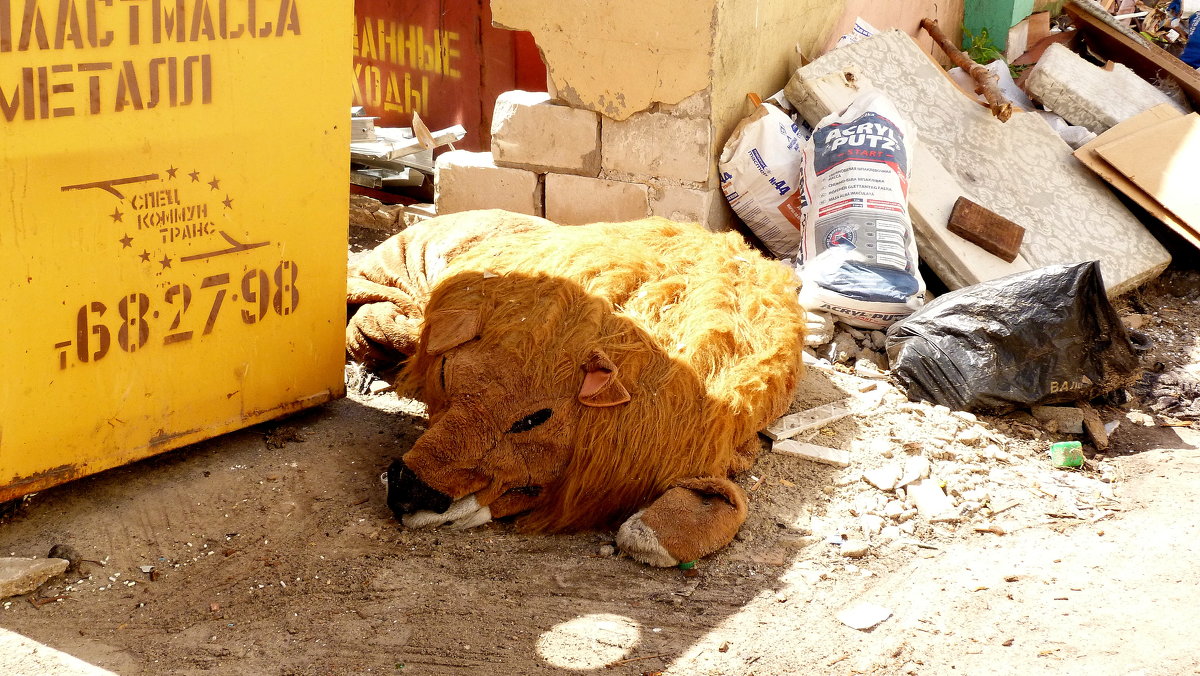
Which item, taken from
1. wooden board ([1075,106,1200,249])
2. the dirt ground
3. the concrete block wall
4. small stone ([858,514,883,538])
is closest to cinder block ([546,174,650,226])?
the concrete block wall

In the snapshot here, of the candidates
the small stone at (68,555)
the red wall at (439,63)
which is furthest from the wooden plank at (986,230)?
the small stone at (68,555)

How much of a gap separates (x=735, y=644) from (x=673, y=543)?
1.21ft

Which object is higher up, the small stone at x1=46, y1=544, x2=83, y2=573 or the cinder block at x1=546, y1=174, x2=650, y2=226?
the cinder block at x1=546, y1=174, x2=650, y2=226

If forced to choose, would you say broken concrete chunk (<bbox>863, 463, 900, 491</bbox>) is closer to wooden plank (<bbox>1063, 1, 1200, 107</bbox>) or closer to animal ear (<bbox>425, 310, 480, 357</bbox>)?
animal ear (<bbox>425, 310, 480, 357</bbox>)

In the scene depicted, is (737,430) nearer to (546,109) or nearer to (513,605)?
(513,605)

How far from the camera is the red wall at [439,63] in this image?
633cm

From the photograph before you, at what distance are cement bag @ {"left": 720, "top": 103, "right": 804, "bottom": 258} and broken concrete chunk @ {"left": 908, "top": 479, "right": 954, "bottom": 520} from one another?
175cm

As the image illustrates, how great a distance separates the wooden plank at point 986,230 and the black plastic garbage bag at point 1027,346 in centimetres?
97

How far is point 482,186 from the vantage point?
542 centimetres

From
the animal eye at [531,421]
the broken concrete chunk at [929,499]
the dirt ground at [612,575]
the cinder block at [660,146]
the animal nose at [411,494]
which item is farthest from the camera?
the cinder block at [660,146]

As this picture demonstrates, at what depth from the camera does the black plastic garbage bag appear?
3.99 meters

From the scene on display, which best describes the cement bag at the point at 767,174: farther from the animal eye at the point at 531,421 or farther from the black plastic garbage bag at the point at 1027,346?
the animal eye at the point at 531,421

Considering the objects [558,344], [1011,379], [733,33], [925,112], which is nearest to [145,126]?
[558,344]

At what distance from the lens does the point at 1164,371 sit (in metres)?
4.74
